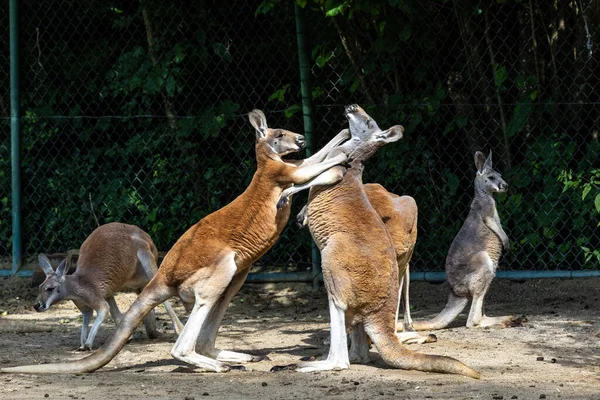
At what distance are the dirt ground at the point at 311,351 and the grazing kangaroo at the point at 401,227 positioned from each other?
0.21m

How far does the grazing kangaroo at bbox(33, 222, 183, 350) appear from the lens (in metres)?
6.84

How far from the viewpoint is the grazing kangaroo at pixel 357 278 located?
18.1 feet

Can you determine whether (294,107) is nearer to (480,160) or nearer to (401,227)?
Result: (480,160)

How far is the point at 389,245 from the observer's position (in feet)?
18.9

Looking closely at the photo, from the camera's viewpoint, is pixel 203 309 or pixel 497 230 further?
pixel 497 230

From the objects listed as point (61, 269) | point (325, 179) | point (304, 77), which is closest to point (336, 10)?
point (304, 77)

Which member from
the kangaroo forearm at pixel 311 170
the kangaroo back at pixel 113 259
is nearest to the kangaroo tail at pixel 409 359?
the kangaroo forearm at pixel 311 170

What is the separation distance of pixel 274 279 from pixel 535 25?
123 inches

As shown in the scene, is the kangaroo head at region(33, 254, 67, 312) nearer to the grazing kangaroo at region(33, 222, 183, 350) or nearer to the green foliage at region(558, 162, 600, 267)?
the grazing kangaroo at region(33, 222, 183, 350)

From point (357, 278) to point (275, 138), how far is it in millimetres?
1265

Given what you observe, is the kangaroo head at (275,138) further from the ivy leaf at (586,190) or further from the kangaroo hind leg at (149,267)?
the ivy leaf at (586,190)

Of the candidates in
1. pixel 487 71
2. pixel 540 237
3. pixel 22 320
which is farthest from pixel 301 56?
pixel 22 320

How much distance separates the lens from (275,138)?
640 cm

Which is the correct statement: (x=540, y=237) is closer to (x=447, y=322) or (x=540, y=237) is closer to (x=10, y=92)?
(x=447, y=322)
